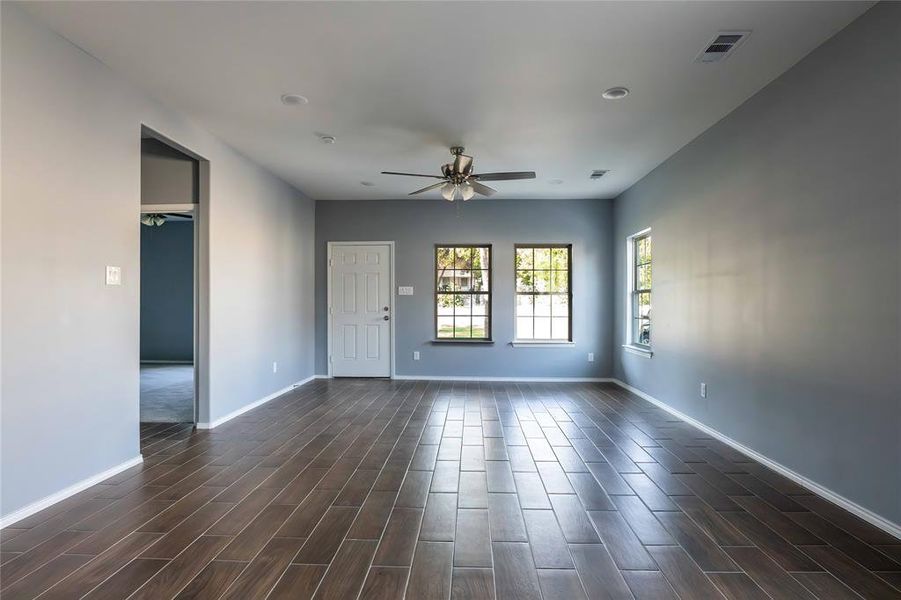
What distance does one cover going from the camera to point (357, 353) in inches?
273

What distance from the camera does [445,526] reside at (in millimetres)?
2348

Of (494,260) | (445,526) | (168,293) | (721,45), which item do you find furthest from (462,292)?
(168,293)

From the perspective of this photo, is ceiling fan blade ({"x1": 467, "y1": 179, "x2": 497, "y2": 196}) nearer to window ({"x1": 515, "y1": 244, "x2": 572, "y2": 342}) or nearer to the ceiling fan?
the ceiling fan

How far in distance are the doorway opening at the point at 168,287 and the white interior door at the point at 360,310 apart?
1.90 metres

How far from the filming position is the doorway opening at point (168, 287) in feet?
13.7

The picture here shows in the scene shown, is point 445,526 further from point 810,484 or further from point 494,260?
point 494,260

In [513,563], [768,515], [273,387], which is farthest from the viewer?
[273,387]

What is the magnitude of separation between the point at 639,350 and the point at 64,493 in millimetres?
5501

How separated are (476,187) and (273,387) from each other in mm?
3302

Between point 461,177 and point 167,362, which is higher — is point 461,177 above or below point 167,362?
above

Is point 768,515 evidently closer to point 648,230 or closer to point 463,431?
point 463,431

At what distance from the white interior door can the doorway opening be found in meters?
1.90

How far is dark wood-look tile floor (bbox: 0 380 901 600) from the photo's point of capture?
1867 millimetres

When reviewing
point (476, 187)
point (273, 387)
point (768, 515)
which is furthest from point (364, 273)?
point (768, 515)
